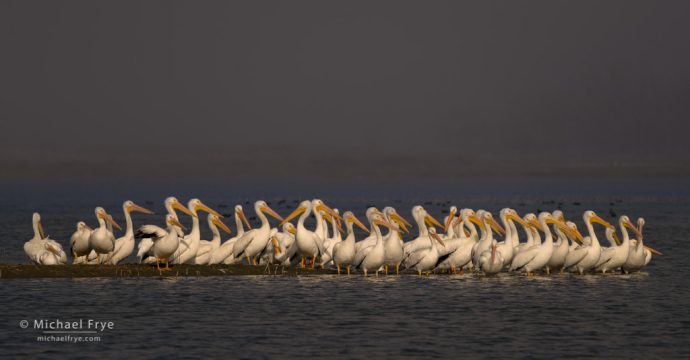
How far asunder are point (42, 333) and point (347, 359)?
209 inches

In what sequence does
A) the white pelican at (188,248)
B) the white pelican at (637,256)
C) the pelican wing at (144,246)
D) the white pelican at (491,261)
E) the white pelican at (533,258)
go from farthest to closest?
the pelican wing at (144,246) < the white pelican at (188,248) < the white pelican at (637,256) < the white pelican at (533,258) < the white pelican at (491,261)

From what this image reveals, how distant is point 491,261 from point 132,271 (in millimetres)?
7961

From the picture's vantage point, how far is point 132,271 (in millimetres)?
27203

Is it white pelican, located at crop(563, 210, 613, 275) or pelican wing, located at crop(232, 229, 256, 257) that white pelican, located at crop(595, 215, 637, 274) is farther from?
pelican wing, located at crop(232, 229, 256, 257)

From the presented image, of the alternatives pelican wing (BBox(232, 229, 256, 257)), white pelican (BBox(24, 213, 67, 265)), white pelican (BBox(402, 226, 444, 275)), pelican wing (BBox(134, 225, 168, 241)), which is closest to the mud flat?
pelican wing (BBox(232, 229, 256, 257))

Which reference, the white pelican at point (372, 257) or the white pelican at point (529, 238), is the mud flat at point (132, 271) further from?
the white pelican at point (529, 238)

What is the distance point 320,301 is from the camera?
78.2 feet

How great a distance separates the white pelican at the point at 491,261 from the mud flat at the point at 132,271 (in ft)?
11.8

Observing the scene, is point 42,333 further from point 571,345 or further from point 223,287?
point 571,345

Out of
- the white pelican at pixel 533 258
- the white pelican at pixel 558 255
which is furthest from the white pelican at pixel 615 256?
the white pelican at pixel 533 258

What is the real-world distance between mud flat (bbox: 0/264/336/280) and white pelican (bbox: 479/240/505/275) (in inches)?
141

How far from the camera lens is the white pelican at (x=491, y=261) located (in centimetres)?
2708

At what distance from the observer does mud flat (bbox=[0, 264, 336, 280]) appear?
26.6m

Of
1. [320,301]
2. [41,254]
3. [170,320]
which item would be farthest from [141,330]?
[41,254]
